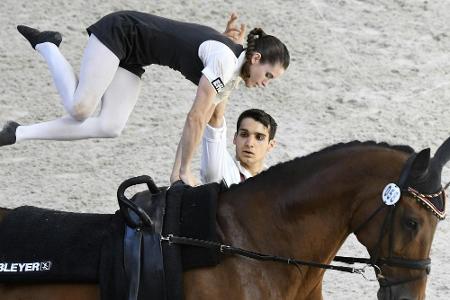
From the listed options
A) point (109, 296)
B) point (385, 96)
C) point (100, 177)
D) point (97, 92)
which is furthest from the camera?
point (385, 96)

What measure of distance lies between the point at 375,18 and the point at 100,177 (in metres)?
3.79

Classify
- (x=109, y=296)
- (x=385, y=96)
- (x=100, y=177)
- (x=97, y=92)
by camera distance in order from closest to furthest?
1. (x=109, y=296)
2. (x=97, y=92)
3. (x=100, y=177)
4. (x=385, y=96)

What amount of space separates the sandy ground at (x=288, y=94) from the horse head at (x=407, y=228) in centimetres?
303

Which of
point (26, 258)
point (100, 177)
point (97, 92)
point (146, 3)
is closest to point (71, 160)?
point (100, 177)

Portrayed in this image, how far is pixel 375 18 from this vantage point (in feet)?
37.0

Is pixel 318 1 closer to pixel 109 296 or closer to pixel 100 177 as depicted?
pixel 100 177

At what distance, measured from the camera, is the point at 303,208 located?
4.61 m

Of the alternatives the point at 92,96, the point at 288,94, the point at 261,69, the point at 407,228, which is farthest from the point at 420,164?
the point at 288,94

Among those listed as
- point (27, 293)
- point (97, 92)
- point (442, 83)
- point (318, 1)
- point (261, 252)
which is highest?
point (318, 1)

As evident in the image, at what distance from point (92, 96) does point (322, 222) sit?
5.37 ft

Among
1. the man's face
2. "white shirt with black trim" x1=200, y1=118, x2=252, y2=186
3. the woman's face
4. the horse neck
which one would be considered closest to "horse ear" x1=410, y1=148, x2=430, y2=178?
the horse neck

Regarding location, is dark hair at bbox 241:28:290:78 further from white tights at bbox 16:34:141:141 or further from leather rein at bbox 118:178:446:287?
leather rein at bbox 118:178:446:287

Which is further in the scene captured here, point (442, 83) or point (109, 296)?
point (442, 83)

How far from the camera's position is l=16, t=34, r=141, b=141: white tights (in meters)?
5.68
